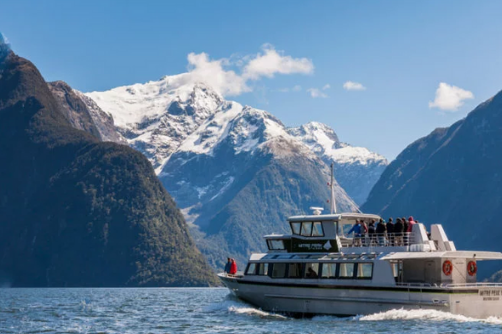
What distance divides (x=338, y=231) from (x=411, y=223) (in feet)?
18.6

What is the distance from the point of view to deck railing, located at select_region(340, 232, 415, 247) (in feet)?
176

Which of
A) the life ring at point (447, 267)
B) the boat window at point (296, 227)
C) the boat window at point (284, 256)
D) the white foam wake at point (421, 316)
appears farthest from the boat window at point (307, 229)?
the life ring at point (447, 267)

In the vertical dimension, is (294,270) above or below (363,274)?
above

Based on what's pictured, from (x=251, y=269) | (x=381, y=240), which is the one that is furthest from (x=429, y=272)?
(x=251, y=269)

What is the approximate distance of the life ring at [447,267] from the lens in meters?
52.3

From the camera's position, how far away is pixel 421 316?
1998 inches

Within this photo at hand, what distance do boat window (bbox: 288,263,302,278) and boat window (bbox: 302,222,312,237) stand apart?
8.30 feet

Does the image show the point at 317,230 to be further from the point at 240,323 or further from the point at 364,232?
the point at 240,323

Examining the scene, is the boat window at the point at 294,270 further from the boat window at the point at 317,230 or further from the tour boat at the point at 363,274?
the boat window at the point at 317,230

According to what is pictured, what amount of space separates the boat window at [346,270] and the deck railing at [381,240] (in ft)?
6.48

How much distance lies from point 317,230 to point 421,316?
10738mm

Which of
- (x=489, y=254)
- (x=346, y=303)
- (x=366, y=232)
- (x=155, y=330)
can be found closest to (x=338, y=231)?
(x=366, y=232)

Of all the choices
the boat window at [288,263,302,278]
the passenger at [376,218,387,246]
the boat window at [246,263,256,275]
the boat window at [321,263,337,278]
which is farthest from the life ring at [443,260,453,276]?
the boat window at [246,263,256,275]

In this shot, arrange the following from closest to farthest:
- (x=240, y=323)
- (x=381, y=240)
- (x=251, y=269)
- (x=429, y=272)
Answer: (x=429, y=272) < (x=240, y=323) < (x=381, y=240) < (x=251, y=269)
